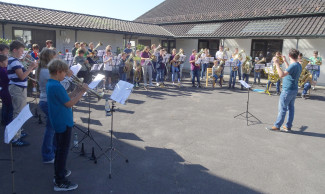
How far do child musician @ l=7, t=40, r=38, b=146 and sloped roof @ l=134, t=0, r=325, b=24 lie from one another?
16.5 m

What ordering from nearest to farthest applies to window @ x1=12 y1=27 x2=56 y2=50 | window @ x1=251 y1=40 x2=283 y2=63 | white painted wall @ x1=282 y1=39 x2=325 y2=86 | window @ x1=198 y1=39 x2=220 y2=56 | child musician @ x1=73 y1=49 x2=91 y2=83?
1. child musician @ x1=73 y1=49 x2=91 y2=83
2. window @ x1=12 y1=27 x2=56 y2=50
3. white painted wall @ x1=282 y1=39 x2=325 y2=86
4. window @ x1=251 y1=40 x2=283 y2=63
5. window @ x1=198 y1=39 x2=220 y2=56

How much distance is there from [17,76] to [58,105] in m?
2.06

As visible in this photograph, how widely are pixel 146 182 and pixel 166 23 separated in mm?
21918

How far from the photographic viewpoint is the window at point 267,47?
55.2 ft

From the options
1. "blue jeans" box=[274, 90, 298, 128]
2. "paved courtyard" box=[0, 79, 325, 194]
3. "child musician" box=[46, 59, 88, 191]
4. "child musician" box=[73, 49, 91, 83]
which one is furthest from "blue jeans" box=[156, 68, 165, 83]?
"child musician" box=[46, 59, 88, 191]

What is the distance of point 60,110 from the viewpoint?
3.38 metres

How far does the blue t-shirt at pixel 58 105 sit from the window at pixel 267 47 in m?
16.4

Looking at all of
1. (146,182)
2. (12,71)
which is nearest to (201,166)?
(146,182)

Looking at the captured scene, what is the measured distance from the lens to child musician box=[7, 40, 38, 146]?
4660mm

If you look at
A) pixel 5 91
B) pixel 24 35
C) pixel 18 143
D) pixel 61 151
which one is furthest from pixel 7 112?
pixel 24 35

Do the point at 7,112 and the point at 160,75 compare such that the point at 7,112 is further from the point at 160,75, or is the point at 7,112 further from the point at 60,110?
the point at 160,75

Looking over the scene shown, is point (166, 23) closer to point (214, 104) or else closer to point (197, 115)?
point (214, 104)

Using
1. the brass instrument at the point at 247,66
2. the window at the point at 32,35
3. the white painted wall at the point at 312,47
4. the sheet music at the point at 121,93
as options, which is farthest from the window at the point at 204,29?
the sheet music at the point at 121,93

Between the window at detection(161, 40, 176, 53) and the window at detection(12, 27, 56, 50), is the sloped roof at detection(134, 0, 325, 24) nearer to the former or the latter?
the window at detection(161, 40, 176, 53)
